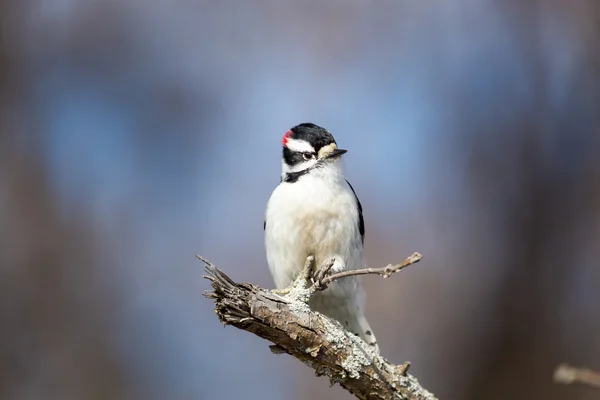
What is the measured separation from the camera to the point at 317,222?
4.27 meters

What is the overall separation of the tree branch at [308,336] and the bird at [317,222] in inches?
24.3

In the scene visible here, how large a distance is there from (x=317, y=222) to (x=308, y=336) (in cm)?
108

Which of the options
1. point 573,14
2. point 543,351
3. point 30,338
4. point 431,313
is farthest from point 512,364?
point 30,338

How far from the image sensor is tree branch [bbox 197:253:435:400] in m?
3.10

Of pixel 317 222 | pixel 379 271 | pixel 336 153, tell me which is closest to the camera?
pixel 379 271

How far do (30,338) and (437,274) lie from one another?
4.32 m

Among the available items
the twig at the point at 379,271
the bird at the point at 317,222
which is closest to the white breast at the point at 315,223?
the bird at the point at 317,222

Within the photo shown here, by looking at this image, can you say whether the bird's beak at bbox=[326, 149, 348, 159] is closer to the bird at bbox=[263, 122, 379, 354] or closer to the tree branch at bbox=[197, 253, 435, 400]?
the bird at bbox=[263, 122, 379, 354]

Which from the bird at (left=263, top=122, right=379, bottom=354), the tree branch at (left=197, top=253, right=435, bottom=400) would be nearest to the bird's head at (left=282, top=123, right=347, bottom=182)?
the bird at (left=263, top=122, right=379, bottom=354)

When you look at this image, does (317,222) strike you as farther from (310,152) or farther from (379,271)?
(379,271)

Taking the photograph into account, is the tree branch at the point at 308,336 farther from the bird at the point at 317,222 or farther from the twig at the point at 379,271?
the bird at the point at 317,222

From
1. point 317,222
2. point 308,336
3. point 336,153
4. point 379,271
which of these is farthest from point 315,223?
point 379,271

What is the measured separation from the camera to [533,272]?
7.15 m

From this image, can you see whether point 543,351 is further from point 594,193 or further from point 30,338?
point 30,338
